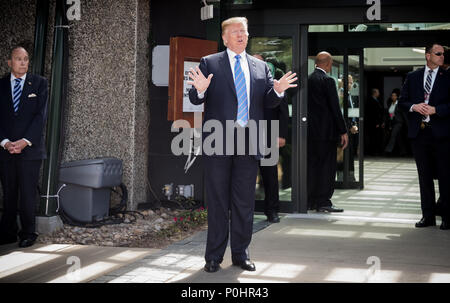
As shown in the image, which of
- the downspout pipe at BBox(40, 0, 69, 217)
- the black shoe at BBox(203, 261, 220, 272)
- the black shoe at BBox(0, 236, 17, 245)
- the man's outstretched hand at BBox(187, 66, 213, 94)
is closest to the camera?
the man's outstretched hand at BBox(187, 66, 213, 94)

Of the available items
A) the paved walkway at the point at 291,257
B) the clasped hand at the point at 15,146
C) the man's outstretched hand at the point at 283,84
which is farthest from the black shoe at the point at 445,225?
the clasped hand at the point at 15,146

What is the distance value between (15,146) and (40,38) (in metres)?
1.37

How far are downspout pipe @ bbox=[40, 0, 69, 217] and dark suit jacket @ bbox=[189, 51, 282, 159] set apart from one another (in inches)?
92.3

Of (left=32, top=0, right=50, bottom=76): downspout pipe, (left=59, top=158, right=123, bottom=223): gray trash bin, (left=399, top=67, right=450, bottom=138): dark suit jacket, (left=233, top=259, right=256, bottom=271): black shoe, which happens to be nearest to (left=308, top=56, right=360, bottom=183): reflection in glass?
(left=399, top=67, right=450, bottom=138): dark suit jacket

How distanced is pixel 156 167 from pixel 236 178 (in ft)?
10.1

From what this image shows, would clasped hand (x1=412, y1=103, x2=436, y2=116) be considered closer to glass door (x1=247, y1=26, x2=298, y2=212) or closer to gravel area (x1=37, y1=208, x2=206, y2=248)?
glass door (x1=247, y1=26, x2=298, y2=212)

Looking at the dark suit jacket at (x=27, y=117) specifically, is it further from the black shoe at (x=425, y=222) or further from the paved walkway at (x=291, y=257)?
the black shoe at (x=425, y=222)

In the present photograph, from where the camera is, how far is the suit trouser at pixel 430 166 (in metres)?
6.11

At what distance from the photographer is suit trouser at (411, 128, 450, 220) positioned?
20.0 feet

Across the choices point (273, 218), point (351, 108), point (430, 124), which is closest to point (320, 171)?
point (273, 218)

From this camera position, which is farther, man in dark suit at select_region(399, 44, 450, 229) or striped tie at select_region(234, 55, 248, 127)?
man in dark suit at select_region(399, 44, 450, 229)

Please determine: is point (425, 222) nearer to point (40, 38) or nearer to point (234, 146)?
point (234, 146)
